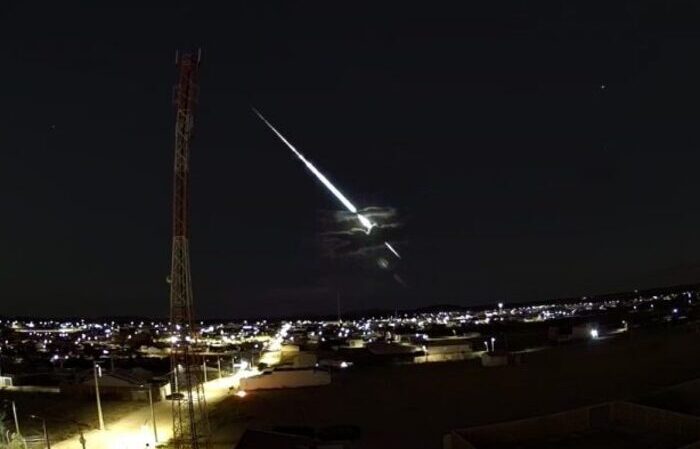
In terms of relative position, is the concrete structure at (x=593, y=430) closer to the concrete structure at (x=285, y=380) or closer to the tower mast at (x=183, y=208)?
the tower mast at (x=183, y=208)

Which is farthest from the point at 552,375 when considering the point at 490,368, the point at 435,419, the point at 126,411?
the point at 126,411

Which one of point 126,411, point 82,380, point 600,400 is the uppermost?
point 82,380

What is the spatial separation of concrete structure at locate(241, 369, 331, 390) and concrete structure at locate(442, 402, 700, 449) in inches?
935

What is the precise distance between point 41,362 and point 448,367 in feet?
132

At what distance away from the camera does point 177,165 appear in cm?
2436

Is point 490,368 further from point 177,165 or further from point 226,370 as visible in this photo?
point 177,165

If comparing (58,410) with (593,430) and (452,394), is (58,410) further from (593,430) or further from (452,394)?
(593,430)

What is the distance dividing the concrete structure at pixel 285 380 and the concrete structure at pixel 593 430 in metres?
23.8

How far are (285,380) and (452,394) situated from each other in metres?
11.1

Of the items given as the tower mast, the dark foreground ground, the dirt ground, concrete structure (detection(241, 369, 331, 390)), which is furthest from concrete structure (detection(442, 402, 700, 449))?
concrete structure (detection(241, 369, 331, 390))

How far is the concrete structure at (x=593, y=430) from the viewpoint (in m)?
16.5

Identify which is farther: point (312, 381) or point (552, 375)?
point (312, 381)

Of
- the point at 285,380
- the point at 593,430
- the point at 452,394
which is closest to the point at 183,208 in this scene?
the point at 593,430

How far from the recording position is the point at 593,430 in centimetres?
1786
